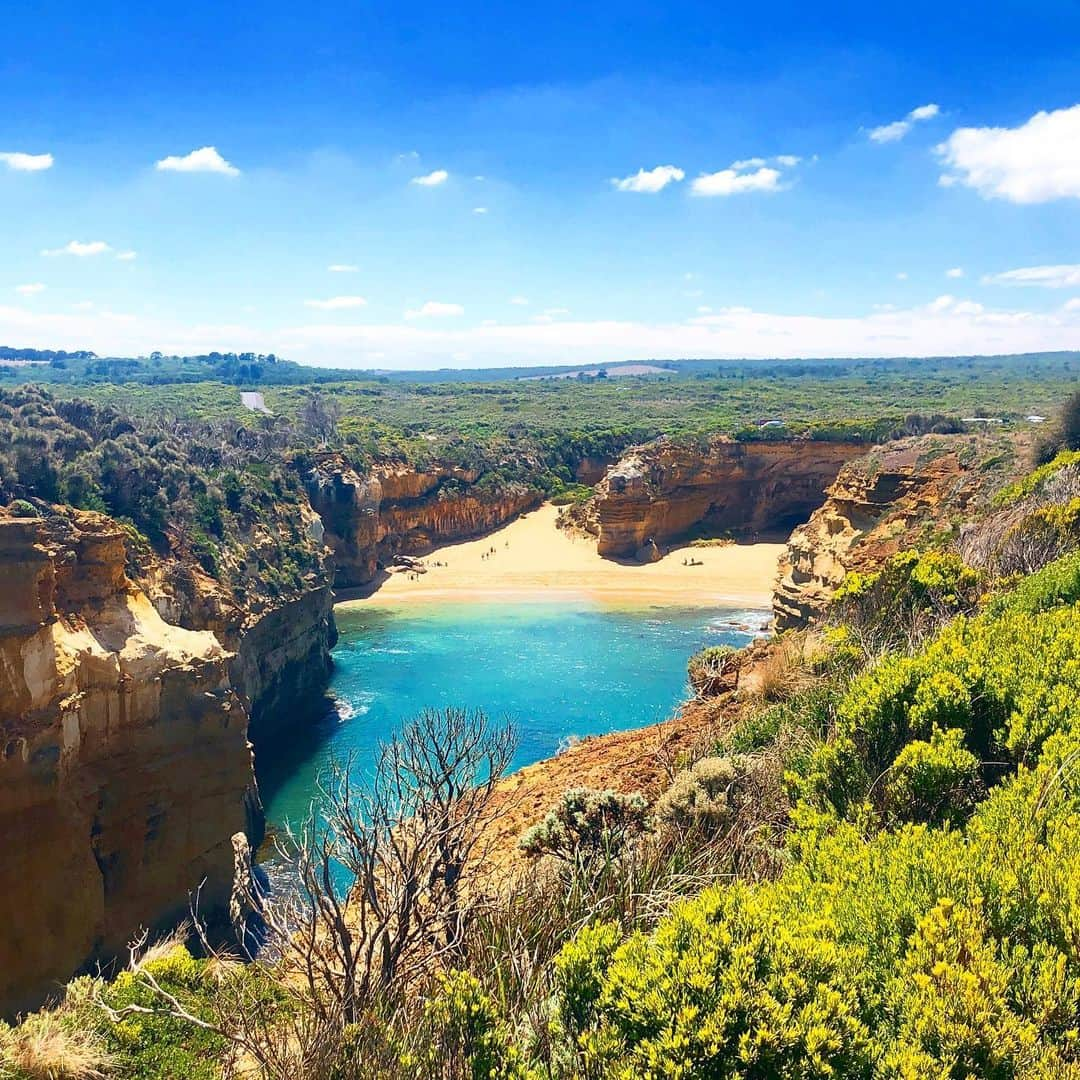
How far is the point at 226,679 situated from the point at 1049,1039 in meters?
17.2

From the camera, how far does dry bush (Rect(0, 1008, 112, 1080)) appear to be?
6789 mm

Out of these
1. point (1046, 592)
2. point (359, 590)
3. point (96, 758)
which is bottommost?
point (359, 590)

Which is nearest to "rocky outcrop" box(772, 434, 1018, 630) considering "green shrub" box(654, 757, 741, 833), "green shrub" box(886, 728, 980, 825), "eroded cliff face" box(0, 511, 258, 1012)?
"green shrub" box(654, 757, 741, 833)

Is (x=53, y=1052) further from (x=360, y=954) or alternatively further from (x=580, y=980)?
(x=580, y=980)

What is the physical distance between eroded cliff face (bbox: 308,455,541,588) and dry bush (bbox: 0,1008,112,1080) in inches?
1491

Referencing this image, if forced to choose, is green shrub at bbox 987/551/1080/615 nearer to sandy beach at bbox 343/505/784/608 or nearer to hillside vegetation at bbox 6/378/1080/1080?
hillside vegetation at bbox 6/378/1080/1080

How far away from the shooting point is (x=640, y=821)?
8.21 m

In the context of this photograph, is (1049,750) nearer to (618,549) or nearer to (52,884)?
(52,884)

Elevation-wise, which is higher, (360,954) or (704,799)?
(704,799)

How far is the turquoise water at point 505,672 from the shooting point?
2678 centimetres

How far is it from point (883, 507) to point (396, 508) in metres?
28.6

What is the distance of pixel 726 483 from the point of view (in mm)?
54062

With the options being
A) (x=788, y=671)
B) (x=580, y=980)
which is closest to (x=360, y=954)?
(x=580, y=980)

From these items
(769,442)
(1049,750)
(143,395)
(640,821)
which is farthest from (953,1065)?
(143,395)
